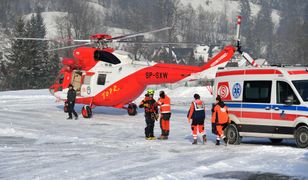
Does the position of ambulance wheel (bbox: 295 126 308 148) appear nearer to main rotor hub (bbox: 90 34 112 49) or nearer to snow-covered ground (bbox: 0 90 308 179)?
snow-covered ground (bbox: 0 90 308 179)

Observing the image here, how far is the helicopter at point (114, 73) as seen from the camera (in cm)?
2523

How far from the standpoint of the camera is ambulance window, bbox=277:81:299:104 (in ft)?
50.0

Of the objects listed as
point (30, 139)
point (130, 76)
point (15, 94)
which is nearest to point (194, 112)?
point (30, 139)

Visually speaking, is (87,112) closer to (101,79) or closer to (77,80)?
(101,79)

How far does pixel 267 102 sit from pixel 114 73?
12.3 metres

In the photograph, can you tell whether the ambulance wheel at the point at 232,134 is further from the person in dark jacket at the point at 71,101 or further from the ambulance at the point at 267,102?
the person in dark jacket at the point at 71,101

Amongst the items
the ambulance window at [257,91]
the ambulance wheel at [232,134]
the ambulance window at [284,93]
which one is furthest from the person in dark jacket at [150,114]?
the ambulance window at [284,93]

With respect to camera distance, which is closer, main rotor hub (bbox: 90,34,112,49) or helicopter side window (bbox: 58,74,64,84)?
main rotor hub (bbox: 90,34,112,49)

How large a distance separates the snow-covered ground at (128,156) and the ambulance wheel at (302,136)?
434mm

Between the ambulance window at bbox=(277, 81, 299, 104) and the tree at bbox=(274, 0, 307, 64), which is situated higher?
the tree at bbox=(274, 0, 307, 64)

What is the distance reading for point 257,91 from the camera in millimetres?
16250

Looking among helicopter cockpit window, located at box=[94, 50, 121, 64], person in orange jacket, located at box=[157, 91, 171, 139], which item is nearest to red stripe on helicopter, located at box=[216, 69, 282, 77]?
person in orange jacket, located at box=[157, 91, 171, 139]

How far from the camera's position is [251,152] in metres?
14.3

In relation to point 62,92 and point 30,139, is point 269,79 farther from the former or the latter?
point 62,92
